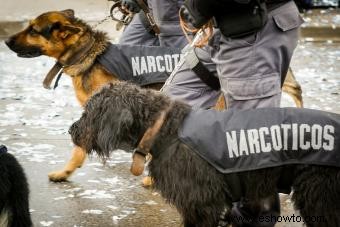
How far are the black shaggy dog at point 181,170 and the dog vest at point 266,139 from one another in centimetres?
6

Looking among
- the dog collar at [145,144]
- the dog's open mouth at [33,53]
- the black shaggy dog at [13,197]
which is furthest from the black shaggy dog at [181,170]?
the dog's open mouth at [33,53]

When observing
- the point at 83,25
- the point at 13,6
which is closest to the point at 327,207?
the point at 83,25

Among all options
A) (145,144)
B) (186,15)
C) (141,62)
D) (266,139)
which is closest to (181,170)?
(145,144)

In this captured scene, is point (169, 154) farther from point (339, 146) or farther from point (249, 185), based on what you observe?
point (339, 146)

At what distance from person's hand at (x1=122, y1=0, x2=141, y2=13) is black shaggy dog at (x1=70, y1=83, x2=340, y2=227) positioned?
8.06 ft

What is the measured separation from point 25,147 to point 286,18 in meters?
3.28

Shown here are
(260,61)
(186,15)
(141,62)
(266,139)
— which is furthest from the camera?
(141,62)

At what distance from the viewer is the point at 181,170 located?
3.21 m

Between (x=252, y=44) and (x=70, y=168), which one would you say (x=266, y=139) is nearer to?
(x=252, y=44)

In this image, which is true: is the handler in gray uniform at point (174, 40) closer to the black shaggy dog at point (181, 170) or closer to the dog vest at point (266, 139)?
the black shaggy dog at point (181, 170)

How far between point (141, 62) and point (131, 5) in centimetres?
86

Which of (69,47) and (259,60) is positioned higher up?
(259,60)

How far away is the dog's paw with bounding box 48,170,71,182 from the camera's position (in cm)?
492

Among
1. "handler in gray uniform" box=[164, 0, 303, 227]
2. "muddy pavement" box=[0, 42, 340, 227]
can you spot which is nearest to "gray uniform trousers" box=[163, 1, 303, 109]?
"handler in gray uniform" box=[164, 0, 303, 227]
